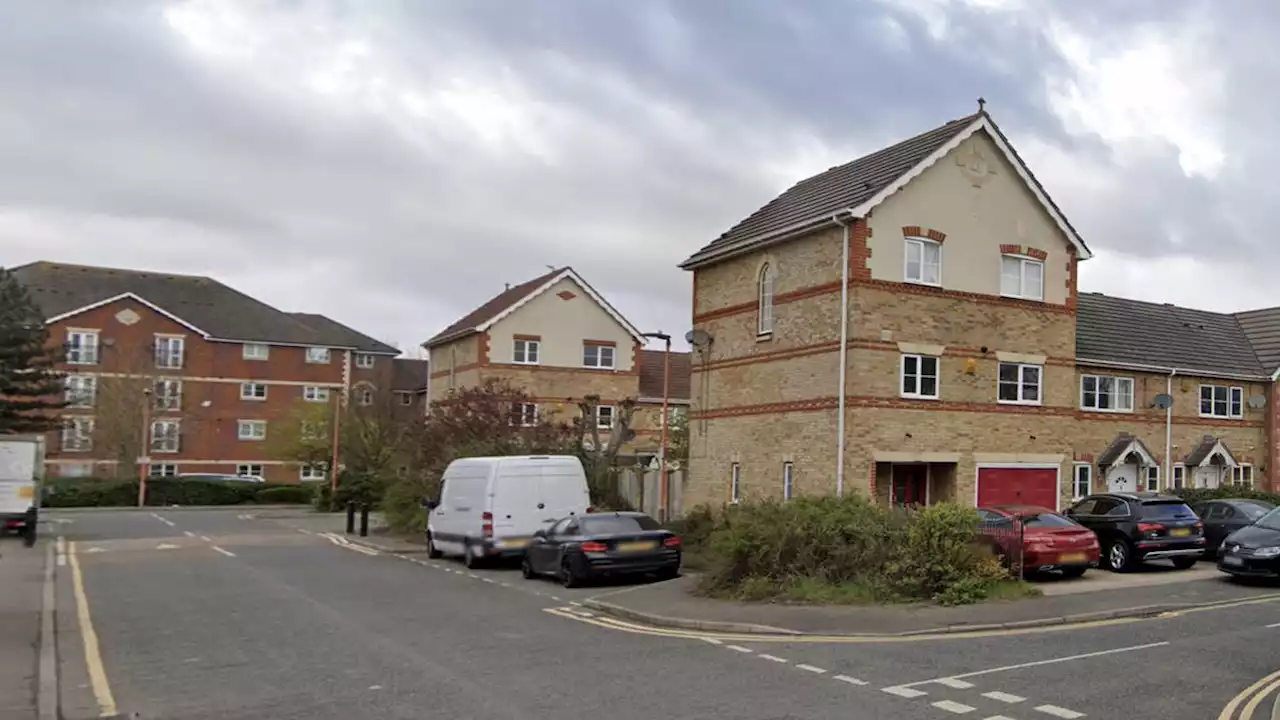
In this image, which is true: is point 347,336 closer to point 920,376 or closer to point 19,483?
point 19,483

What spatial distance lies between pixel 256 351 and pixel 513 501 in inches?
1981

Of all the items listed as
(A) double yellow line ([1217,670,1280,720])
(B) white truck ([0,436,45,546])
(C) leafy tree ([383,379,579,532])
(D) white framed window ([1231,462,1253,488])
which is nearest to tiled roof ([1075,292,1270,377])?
(D) white framed window ([1231,462,1253,488])

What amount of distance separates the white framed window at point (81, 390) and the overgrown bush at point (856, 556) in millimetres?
53917

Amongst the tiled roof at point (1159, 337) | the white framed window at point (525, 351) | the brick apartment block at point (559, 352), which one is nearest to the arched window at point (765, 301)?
the tiled roof at point (1159, 337)

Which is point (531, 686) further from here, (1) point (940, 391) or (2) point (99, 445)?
(2) point (99, 445)

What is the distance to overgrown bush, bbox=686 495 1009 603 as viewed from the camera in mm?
15375

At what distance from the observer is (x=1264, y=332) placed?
36812 mm

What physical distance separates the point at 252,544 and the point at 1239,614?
23933mm

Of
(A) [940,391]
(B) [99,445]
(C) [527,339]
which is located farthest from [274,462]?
(A) [940,391]

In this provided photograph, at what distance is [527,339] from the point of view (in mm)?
47562

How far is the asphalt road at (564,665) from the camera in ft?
29.6

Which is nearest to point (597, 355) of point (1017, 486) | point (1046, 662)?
point (1017, 486)

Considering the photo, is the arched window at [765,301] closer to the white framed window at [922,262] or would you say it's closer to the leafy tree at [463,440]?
the white framed window at [922,262]

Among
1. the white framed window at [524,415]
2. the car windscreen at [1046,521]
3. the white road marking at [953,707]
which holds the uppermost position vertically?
the white framed window at [524,415]
